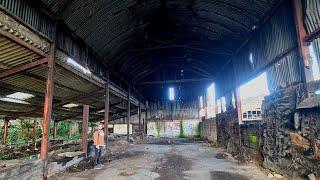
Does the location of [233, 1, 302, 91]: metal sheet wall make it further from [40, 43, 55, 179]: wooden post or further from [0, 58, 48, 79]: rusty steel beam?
[0, 58, 48, 79]: rusty steel beam

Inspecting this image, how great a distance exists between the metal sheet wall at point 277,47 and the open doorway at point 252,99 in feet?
2.26

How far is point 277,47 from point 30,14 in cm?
805

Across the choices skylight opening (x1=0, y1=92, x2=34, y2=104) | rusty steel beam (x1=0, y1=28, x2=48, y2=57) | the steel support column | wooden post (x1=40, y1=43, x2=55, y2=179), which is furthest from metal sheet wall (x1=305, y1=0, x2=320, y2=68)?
skylight opening (x1=0, y1=92, x2=34, y2=104)

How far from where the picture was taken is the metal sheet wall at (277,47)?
7363 mm

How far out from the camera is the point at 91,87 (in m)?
13.4

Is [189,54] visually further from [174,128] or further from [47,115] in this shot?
[174,128]

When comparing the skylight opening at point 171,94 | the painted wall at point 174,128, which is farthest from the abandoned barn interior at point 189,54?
the skylight opening at point 171,94

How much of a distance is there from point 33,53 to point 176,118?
81.3 feet

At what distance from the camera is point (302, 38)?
671 cm

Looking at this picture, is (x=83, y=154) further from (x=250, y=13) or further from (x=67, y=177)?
(x=250, y=13)

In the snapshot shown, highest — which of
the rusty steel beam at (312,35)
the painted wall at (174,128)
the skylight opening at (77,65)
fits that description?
the skylight opening at (77,65)

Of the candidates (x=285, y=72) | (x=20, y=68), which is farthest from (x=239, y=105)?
(x=20, y=68)

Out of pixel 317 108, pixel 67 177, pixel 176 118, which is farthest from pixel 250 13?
pixel 176 118

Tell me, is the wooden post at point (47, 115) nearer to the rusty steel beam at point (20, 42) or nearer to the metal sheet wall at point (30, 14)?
the rusty steel beam at point (20, 42)
